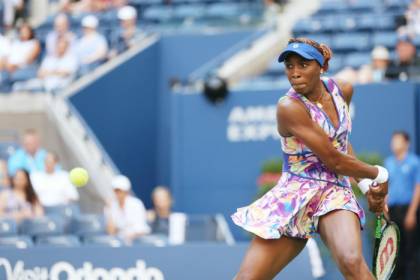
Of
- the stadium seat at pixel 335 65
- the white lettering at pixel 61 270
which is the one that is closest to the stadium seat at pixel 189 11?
the stadium seat at pixel 335 65

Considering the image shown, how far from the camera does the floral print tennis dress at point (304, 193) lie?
616cm

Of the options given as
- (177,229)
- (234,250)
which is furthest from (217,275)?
(177,229)

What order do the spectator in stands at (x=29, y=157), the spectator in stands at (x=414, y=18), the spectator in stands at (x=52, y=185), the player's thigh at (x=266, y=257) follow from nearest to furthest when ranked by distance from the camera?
the player's thigh at (x=266, y=257)
the spectator in stands at (x=52, y=185)
the spectator in stands at (x=29, y=157)
the spectator in stands at (x=414, y=18)

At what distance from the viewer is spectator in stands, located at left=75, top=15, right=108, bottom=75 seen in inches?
559

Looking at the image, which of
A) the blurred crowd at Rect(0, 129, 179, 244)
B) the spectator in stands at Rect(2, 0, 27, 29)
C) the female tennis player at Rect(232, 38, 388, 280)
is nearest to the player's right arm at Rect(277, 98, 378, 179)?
the female tennis player at Rect(232, 38, 388, 280)

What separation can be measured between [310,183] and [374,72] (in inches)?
259

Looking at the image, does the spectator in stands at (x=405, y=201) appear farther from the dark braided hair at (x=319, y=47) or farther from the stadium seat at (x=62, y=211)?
the dark braided hair at (x=319, y=47)

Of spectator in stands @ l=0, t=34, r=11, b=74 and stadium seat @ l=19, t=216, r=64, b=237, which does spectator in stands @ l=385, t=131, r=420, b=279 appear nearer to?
stadium seat @ l=19, t=216, r=64, b=237

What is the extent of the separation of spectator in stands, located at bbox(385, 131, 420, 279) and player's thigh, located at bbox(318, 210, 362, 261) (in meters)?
4.75

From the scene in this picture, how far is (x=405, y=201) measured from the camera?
35.7 feet

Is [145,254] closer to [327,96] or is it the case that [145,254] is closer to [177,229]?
[177,229]

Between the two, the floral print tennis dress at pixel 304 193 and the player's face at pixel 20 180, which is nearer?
the floral print tennis dress at pixel 304 193

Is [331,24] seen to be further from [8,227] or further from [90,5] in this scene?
[8,227]

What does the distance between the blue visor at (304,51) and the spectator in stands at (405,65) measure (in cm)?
643
